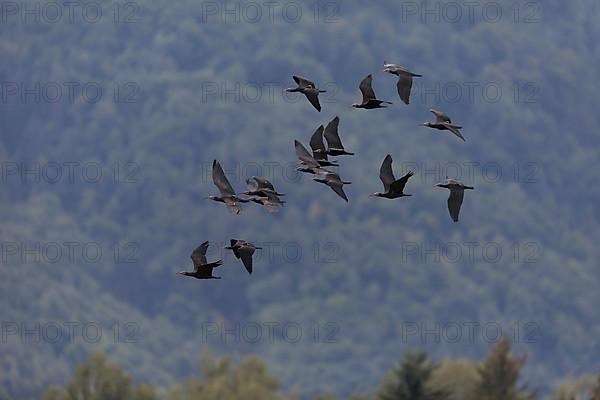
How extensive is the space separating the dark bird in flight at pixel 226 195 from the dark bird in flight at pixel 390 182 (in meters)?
1.58

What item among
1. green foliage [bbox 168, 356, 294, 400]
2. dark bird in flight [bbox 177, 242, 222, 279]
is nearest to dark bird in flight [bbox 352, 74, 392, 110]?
dark bird in flight [bbox 177, 242, 222, 279]

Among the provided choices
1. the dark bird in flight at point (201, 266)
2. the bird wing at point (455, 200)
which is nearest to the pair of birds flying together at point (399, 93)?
the bird wing at point (455, 200)

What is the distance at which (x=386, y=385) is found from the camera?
56688mm

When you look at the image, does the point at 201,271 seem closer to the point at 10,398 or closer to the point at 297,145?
the point at 297,145

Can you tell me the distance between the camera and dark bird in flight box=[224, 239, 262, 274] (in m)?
20.5

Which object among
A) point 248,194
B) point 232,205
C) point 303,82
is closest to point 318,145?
point 303,82

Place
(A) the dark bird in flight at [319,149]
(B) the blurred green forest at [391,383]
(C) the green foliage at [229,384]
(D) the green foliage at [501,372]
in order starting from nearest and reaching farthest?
(A) the dark bird in flight at [319,149] → (B) the blurred green forest at [391,383] → (D) the green foliage at [501,372] → (C) the green foliage at [229,384]

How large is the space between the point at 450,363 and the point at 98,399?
22.7 m

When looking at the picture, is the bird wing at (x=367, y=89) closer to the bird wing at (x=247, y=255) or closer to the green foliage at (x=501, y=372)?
the bird wing at (x=247, y=255)

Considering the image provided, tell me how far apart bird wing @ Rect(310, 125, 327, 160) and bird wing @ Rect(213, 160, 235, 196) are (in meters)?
1.13

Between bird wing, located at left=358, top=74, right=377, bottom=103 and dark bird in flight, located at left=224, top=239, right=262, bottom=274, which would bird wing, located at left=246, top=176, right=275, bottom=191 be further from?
bird wing, located at left=358, top=74, right=377, bottom=103

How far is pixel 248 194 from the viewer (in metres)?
21.8

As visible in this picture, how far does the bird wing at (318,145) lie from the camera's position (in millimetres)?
21812

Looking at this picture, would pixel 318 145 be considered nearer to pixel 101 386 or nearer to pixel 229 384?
pixel 101 386
